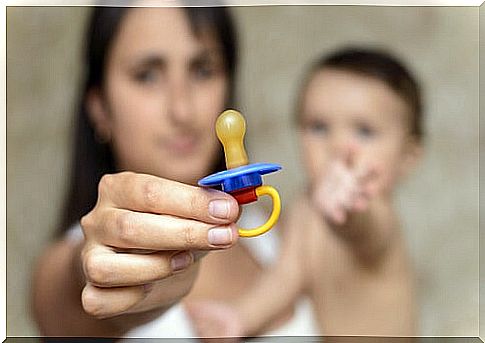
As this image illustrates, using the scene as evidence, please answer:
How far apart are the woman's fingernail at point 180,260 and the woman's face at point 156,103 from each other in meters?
0.29

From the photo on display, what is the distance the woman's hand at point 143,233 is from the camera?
84 cm

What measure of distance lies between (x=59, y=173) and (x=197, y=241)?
0.42 meters

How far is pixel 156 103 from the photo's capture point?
1.20 m

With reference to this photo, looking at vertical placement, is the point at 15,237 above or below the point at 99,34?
below

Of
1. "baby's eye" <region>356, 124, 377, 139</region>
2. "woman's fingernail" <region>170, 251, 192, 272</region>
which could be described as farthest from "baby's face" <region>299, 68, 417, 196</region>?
"woman's fingernail" <region>170, 251, 192, 272</region>

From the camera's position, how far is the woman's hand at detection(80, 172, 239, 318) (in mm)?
843

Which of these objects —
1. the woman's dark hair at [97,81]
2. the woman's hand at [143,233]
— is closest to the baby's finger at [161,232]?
the woman's hand at [143,233]

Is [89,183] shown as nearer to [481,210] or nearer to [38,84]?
[38,84]

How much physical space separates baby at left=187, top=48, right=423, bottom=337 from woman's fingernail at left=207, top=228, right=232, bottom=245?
375mm

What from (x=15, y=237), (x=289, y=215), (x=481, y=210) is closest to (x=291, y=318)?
(x=289, y=215)

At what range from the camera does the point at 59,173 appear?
1.20m

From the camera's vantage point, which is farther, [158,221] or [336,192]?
[336,192]

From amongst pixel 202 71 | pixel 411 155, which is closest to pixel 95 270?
pixel 202 71

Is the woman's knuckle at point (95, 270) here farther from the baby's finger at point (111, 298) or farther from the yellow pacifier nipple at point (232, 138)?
the yellow pacifier nipple at point (232, 138)
